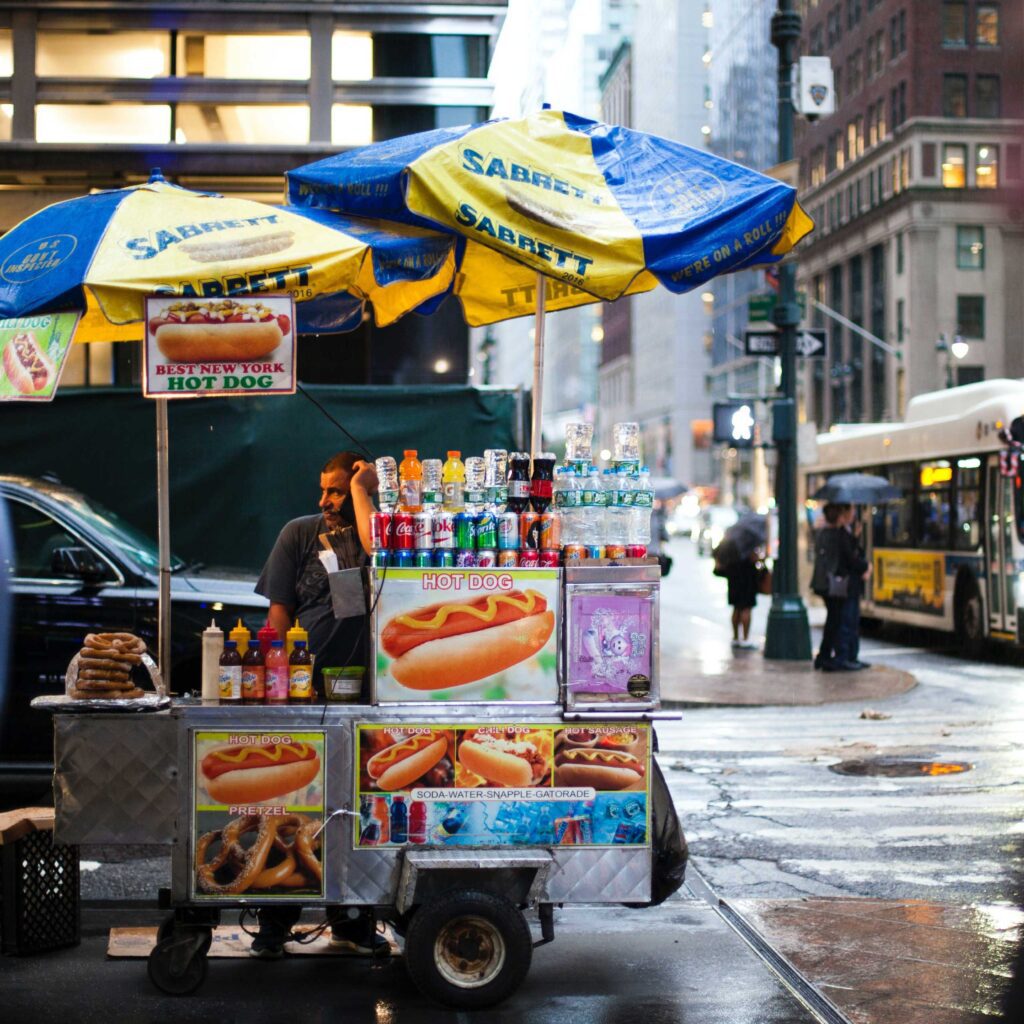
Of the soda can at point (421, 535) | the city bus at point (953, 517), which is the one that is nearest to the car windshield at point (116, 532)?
the soda can at point (421, 535)

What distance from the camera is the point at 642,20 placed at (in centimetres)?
16262

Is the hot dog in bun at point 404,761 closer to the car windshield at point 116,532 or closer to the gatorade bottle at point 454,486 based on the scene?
→ the gatorade bottle at point 454,486

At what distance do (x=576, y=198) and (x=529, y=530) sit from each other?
4.48 feet

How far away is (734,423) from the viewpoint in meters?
18.4

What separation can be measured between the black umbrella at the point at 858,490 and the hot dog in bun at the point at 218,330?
49.7ft

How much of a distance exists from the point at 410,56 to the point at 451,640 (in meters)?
12.7

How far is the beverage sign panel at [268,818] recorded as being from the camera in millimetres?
5539

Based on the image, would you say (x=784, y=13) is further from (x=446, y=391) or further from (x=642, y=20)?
(x=642, y=20)

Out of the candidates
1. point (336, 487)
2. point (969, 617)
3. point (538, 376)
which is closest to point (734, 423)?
point (969, 617)

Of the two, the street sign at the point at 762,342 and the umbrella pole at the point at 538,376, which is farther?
the street sign at the point at 762,342

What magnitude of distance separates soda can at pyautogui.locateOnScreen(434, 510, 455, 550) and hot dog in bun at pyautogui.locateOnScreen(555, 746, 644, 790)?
0.93m

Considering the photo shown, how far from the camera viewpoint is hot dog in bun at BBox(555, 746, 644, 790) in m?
5.59

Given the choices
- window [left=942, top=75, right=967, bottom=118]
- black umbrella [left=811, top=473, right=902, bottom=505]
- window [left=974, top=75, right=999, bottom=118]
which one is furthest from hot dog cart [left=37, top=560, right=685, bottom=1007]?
window [left=942, top=75, right=967, bottom=118]

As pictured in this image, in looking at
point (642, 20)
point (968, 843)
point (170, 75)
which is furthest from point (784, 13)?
point (642, 20)
